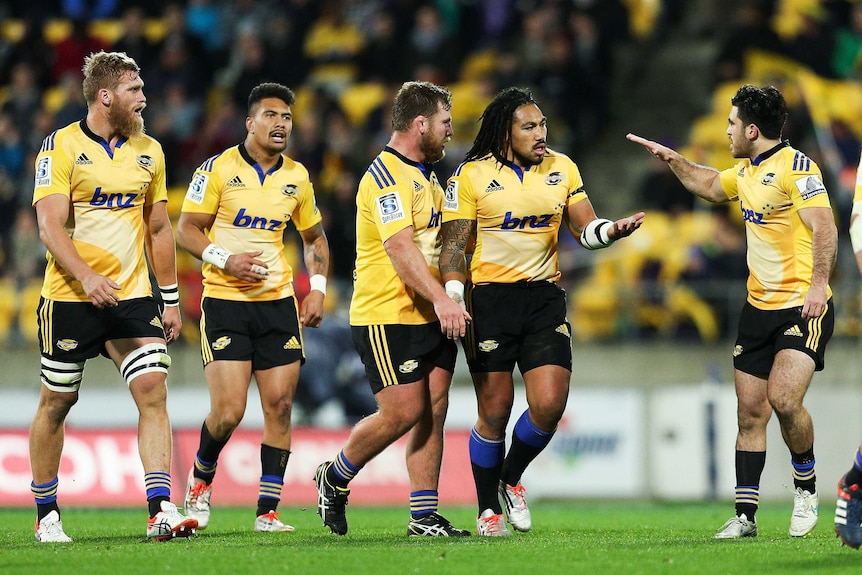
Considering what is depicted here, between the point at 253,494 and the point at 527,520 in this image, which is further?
the point at 253,494

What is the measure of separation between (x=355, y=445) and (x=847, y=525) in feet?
9.83

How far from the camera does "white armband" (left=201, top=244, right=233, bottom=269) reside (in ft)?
27.8

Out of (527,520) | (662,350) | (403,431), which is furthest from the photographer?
(662,350)

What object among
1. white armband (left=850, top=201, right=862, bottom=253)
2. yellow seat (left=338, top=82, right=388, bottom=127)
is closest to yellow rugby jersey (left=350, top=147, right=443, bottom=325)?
white armband (left=850, top=201, right=862, bottom=253)

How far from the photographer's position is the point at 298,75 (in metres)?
18.5

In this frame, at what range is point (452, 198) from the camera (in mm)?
8250

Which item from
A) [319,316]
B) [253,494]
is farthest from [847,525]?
[253,494]

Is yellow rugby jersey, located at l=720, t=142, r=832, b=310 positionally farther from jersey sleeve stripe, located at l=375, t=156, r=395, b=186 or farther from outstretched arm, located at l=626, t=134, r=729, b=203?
jersey sleeve stripe, located at l=375, t=156, r=395, b=186

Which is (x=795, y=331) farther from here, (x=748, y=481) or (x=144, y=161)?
(x=144, y=161)

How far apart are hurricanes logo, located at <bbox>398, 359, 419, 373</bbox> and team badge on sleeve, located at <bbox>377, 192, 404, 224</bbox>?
84 centimetres

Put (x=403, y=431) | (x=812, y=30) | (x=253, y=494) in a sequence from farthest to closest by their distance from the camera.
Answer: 1. (x=812, y=30)
2. (x=253, y=494)
3. (x=403, y=431)

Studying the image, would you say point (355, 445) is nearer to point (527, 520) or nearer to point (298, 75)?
point (527, 520)

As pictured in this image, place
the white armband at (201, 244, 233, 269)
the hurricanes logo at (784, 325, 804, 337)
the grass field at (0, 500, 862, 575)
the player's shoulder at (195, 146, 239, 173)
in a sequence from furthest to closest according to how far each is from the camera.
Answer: the player's shoulder at (195, 146, 239, 173)
the white armband at (201, 244, 233, 269)
the hurricanes logo at (784, 325, 804, 337)
the grass field at (0, 500, 862, 575)

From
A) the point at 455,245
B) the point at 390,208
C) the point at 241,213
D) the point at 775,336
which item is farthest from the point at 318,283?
the point at 775,336
